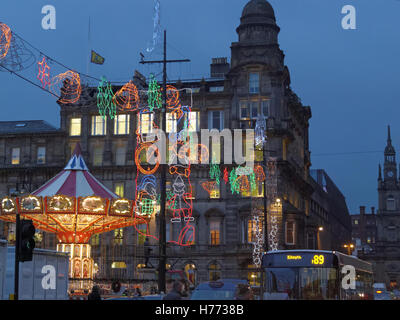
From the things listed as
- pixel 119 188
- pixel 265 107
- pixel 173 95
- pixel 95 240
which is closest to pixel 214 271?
pixel 95 240

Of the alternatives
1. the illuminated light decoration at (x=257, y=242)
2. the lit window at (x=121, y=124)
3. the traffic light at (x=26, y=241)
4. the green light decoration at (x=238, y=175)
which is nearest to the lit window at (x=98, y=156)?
the lit window at (x=121, y=124)

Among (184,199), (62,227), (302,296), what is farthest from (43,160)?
(302,296)

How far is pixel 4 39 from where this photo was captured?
1079 inches

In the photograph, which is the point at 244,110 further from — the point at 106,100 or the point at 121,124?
the point at 106,100

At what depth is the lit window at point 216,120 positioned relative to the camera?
68.9 m

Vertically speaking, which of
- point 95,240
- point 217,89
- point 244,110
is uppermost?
point 217,89

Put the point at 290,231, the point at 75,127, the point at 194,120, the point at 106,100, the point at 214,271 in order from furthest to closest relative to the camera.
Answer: the point at 75,127
the point at 194,120
the point at 290,231
the point at 214,271
the point at 106,100

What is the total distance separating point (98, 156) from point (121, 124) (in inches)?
153

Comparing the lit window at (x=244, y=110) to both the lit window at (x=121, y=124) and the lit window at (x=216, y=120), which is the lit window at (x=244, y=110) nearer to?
the lit window at (x=216, y=120)

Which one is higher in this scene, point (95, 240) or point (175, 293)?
point (95, 240)

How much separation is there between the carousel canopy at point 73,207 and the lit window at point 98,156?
2259cm

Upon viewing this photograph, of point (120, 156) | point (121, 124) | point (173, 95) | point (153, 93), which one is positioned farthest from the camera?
point (121, 124)

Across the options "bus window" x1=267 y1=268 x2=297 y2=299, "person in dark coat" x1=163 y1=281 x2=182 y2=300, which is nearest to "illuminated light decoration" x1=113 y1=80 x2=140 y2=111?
"bus window" x1=267 y1=268 x2=297 y2=299
